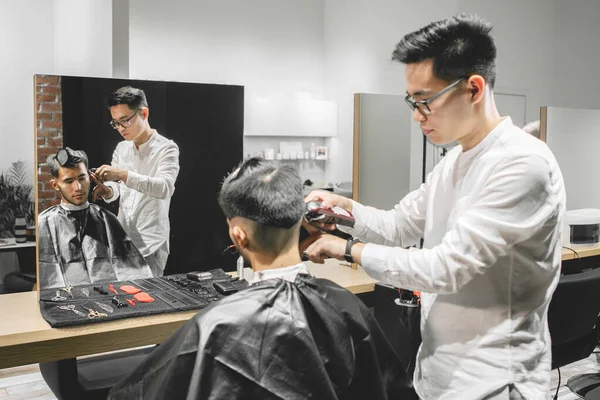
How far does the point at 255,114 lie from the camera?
638cm

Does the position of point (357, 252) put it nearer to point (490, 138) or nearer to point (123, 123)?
point (490, 138)

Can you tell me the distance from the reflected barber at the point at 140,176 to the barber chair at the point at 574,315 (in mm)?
1760

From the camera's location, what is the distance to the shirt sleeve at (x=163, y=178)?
269 centimetres

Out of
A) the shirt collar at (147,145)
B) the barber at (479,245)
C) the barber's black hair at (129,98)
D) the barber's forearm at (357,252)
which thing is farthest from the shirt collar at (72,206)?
the barber's forearm at (357,252)

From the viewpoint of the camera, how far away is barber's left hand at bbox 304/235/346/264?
1.55 m

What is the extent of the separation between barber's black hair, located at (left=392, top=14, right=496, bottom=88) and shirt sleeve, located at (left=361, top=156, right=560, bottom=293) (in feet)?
0.82

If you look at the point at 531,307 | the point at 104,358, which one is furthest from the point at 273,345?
the point at 104,358

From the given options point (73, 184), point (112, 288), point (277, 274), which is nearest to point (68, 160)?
point (73, 184)

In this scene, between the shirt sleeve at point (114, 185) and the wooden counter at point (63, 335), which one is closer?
the wooden counter at point (63, 335)

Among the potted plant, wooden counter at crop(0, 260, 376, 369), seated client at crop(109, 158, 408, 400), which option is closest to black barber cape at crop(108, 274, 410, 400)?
seated client at crop(109, 158, 408, 400)

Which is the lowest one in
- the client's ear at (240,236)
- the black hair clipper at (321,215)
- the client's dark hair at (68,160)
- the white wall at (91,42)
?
the client's ear at (240,236)

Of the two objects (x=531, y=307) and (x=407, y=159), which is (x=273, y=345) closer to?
(x=531, y=307)

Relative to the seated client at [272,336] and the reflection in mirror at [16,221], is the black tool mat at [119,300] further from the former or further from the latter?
the reflection in mirror at [16,221]

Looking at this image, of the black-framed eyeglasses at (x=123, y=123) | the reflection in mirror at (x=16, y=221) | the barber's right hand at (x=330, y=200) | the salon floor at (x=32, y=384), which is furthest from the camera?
the reflection in mirror at (x=16, y=221)
